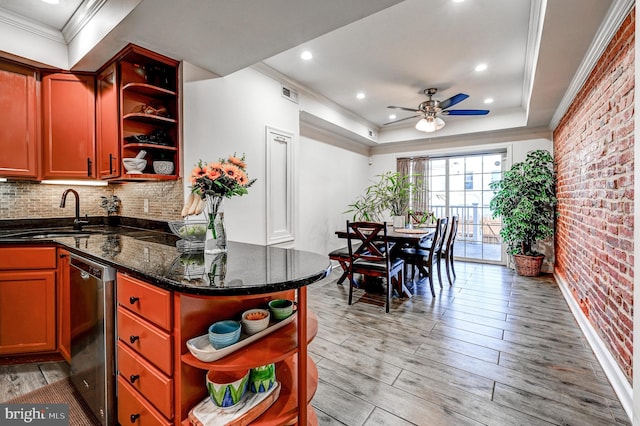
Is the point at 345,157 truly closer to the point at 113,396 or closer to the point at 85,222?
the point at 85,222

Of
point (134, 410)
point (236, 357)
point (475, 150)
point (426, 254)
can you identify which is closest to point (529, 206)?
point (475, 150)

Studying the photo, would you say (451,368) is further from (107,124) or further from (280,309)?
(107,124)

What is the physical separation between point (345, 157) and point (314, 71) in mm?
2390

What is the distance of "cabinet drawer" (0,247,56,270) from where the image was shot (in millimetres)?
2158

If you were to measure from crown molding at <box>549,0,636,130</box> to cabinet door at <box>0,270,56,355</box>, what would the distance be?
4231 mm

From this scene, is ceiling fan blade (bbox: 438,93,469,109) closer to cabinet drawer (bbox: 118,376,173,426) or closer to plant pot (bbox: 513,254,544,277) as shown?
plant pot (bbox: 513,254,544,277)

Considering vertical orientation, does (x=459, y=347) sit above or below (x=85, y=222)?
below

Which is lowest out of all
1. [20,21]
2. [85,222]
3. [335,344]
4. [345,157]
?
[335,344]

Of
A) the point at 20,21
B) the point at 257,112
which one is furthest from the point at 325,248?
the point at 20,21

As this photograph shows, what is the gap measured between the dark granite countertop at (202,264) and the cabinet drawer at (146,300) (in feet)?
0.14

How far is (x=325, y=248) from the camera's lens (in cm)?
536

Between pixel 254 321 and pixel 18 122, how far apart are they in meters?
2.93

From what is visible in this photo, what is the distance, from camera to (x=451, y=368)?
218cm

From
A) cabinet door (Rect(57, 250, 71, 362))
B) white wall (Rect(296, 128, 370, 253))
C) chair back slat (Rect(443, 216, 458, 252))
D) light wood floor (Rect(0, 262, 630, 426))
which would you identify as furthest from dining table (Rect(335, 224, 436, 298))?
cabinet door (Rect(57, 250, 71, 362))
